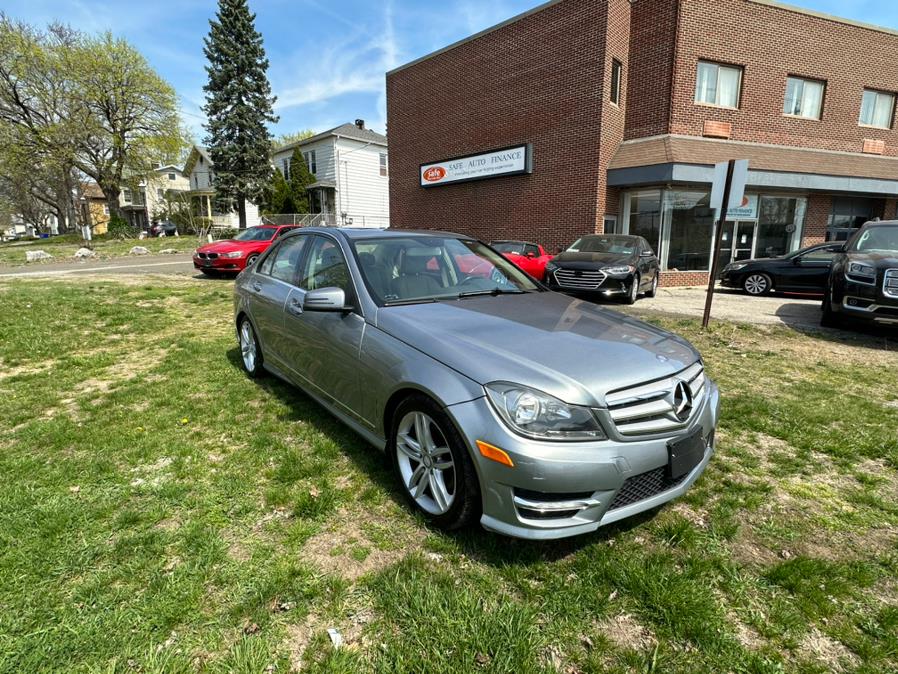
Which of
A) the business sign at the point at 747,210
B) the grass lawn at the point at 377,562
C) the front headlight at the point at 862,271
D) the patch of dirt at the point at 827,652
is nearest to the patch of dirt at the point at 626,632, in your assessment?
the grass lawn at the point at 377,562

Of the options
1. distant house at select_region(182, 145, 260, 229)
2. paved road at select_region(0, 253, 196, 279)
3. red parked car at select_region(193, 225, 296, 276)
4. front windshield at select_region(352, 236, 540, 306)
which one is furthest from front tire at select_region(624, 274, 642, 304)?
distant house at select_region(182, 145, 260, 229)

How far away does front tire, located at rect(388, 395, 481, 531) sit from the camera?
227 centimetres

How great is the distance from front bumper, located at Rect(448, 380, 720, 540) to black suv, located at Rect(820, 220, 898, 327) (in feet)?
21.5

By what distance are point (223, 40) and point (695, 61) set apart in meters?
28.9

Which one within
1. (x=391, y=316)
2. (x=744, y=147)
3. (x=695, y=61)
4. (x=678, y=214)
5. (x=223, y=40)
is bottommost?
(x=391, y=316)

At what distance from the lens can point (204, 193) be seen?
4366 centimetres

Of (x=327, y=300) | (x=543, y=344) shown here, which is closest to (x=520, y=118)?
(x=327, y=300)

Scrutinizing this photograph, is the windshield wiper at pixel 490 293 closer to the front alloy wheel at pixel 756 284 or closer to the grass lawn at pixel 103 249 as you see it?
the front alloy wheel at pixel 756 284

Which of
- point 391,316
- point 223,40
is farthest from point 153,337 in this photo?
point 223,40

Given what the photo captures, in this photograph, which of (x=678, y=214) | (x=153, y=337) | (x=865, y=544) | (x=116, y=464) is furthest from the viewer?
(x=678, y=214)

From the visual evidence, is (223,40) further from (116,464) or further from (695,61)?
(116,464)

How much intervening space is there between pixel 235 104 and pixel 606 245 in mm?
29326

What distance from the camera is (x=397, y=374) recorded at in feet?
8.56

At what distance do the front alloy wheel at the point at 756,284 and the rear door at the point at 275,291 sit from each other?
39.3ft
